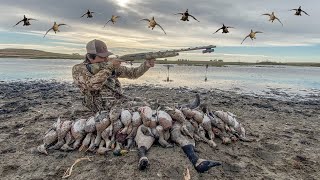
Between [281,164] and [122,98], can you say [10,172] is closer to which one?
[122,98]

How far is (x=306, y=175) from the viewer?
25.2 feet

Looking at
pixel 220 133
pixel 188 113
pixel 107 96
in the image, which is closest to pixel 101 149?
pixel 107 96

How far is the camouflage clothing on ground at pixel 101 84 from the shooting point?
9227mm

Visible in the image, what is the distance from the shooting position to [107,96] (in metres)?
9.64

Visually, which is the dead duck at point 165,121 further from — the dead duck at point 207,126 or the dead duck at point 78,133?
the dead duck at point 78,133

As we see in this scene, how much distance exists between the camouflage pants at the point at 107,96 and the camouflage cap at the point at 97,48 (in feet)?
2.52

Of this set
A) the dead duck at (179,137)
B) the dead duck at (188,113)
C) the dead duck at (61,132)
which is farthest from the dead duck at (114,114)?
the dead duck at (188,113)

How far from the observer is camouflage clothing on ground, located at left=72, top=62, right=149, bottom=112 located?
30.3ft

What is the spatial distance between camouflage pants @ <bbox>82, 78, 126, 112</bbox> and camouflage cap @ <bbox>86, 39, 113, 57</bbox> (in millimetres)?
769

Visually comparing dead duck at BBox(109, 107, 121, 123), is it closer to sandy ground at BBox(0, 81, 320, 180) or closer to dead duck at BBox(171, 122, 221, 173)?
sandy ground at BBox(0, 81, 320, 180)

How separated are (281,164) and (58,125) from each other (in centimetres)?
548

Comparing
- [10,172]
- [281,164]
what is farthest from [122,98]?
[281,164]

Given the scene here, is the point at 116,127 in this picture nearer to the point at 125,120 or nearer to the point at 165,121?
the point at 125,120

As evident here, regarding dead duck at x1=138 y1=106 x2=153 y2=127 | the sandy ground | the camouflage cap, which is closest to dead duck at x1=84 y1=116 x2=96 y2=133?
the sandy ground
